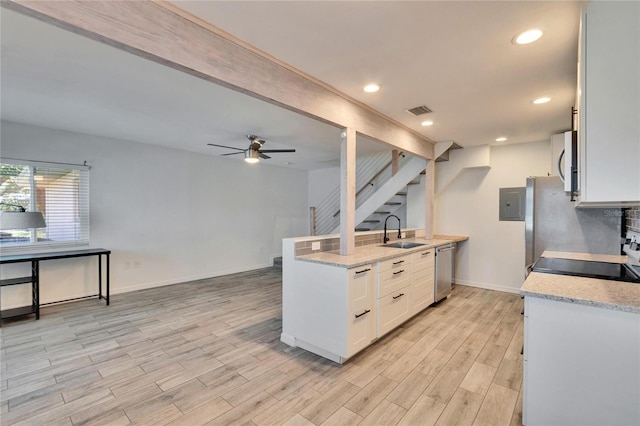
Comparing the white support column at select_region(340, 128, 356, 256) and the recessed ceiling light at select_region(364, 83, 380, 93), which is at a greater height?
the recessed ceiling light at select_region(364, 83, 380, 93)

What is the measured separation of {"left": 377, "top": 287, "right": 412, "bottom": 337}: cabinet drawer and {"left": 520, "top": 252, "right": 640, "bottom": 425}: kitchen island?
1366 millimetres

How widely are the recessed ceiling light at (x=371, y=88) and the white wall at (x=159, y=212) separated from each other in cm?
413

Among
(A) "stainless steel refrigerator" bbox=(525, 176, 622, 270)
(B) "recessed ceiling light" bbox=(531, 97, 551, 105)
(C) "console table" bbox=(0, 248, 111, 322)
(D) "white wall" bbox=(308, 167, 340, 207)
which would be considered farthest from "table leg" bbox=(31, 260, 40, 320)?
(B) "recessed ceiling light" bbox=(531, 97, 551, 105)

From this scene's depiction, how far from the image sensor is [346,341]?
244 cm

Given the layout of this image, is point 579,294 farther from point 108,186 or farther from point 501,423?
point 108,186

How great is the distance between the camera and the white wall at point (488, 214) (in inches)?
181

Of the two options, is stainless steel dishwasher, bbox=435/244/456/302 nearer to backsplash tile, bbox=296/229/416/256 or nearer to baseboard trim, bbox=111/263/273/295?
backsplash tile, bbox=296/229/416/256

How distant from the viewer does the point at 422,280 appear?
3.60 m

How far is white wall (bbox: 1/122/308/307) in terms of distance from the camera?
4.18 metres

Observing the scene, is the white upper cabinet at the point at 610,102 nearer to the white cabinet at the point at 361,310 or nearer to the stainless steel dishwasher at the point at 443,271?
the white cabinet at the point at 361,310

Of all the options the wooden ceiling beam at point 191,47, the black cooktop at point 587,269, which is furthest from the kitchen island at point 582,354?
the wooden ceiling beam at point 191,47

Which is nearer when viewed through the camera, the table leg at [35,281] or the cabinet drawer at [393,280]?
the cabinet drawer at [393,280]

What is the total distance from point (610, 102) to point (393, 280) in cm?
213

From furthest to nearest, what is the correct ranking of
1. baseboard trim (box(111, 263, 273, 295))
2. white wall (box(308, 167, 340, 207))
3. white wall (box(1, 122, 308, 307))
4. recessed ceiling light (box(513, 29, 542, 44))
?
1. white wall (box(308, 167, 340, 207))
2. baseboard trim (box(111, 263, 273, 295))
3. white wall (box(1, 122, 308, 307))
4. recessed ceiling light (box(513, 29, 542, 44))
